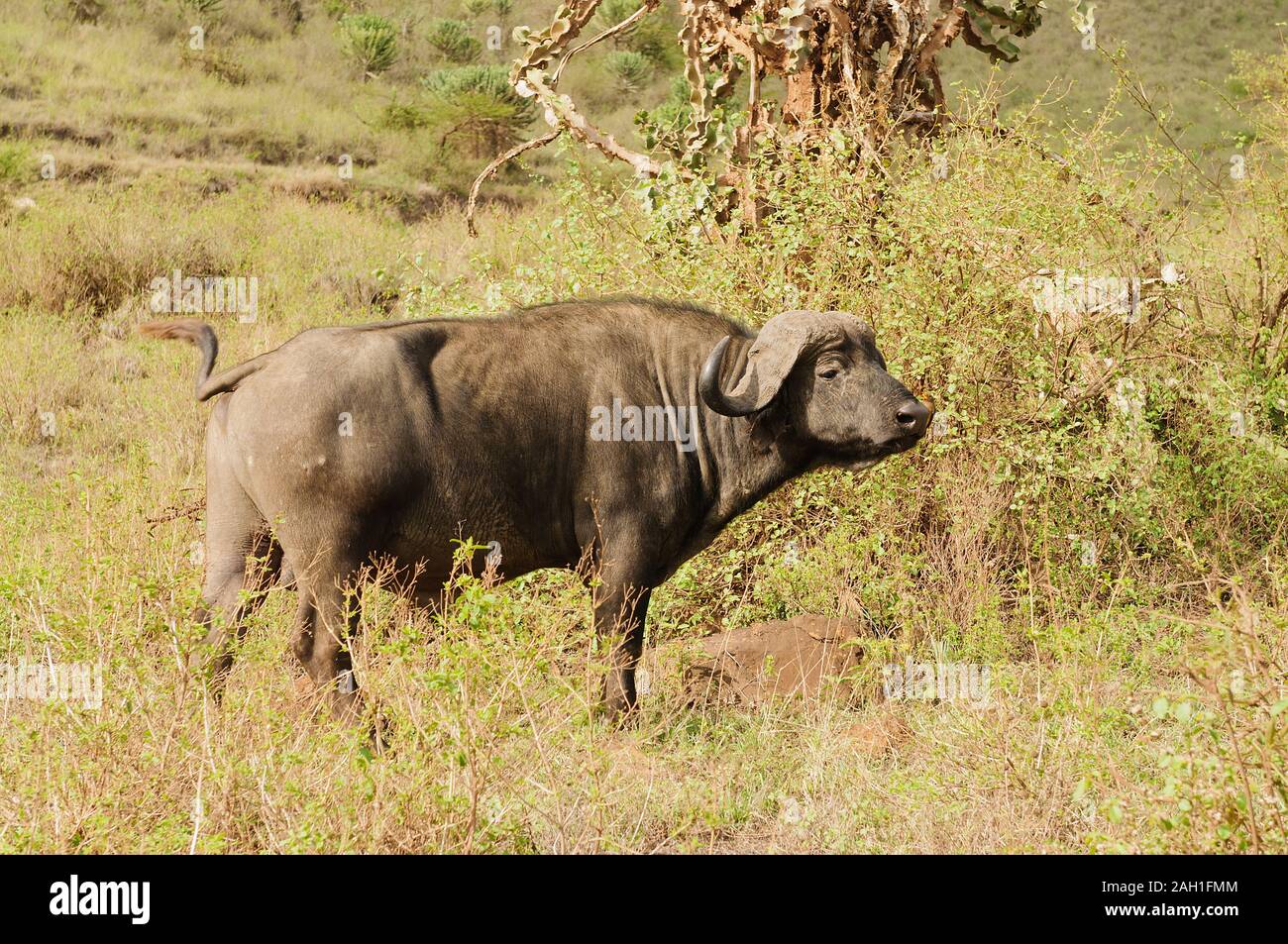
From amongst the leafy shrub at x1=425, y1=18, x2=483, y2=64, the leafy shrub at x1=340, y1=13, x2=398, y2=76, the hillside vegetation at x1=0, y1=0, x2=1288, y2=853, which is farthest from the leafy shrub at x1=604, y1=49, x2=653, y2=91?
the hillside vegetation at x1=0, y1=0, x2=1288, y2=853

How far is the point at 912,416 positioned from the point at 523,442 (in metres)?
1.59

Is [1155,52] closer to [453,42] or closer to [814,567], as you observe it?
[453,42]

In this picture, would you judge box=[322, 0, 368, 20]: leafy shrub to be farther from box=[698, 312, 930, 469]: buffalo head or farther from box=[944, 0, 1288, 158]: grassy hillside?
box=[698, 312, 930, 469]: buffalo head

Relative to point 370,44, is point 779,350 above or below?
below

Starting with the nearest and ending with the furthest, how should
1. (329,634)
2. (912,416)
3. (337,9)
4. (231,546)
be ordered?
1. (329,634)
2. (231,546)
3. (912,416)
4. (337,9)

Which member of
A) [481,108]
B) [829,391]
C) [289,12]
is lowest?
[829,391]

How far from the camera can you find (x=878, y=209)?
7.19 meters

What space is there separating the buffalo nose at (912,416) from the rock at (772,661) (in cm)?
93

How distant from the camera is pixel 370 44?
25.0 metres

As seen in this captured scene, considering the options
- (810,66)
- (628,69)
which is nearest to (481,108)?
(628,69)

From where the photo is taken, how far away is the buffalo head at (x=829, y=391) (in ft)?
17.9

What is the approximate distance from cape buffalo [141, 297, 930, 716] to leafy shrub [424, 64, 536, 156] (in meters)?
14.8

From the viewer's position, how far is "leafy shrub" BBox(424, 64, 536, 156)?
20.1 m
